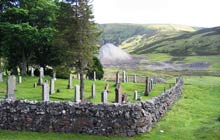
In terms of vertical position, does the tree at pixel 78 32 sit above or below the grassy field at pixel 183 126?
above

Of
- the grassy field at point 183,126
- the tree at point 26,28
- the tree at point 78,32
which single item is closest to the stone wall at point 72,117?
the grassy field at point 183,126

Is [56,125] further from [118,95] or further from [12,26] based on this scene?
[12,26]

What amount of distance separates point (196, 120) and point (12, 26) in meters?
30.9

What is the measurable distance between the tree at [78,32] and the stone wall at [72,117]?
12853mm

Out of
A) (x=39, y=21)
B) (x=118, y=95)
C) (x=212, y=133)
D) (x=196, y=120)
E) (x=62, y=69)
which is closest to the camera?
(x=212, y=133)

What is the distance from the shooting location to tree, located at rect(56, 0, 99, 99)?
34844 mm

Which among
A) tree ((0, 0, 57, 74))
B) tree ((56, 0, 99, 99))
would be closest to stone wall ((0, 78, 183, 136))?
tree ((56, 0, 99, 99))

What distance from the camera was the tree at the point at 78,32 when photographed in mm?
34844

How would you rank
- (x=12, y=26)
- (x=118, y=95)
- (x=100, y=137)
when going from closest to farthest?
(x=100, y=137)
(x=118, y=95)
(x=12, y=26)

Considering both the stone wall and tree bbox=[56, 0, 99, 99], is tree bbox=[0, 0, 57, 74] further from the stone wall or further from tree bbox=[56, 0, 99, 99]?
the stone wall

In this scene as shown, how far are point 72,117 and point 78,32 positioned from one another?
572 inches

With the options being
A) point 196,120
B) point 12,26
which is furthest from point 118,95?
point 12,26

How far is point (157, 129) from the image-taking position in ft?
77.7

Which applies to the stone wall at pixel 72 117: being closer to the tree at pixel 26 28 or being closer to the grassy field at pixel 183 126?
the grassy field at pixel 183 126
